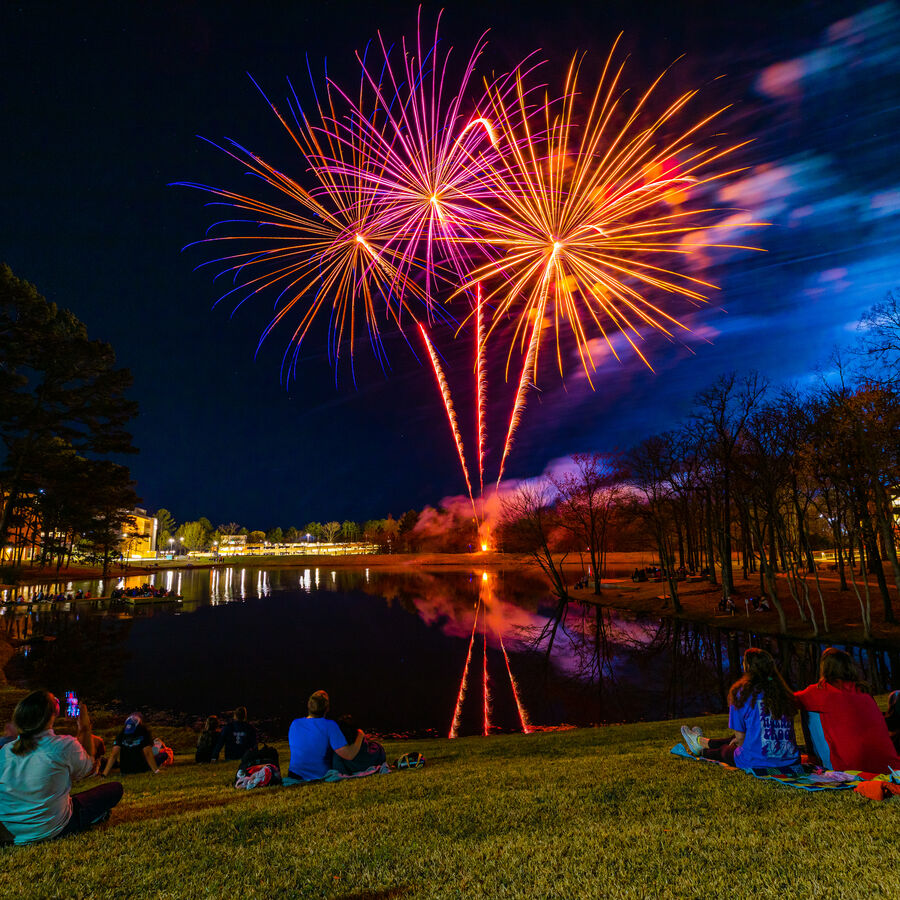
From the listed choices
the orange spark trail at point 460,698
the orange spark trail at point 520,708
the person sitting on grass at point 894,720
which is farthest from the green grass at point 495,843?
the orange spark trail at point 460,698

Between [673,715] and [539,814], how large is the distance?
13.7 m

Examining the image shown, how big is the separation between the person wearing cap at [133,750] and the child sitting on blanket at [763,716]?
10.1 m

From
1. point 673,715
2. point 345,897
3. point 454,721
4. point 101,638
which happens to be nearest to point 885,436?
point 673,715

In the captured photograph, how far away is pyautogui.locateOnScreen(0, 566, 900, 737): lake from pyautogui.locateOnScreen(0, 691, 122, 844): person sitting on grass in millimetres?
12541

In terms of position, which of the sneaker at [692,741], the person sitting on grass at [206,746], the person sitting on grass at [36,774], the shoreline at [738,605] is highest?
the person sitting on grass at [36,774]

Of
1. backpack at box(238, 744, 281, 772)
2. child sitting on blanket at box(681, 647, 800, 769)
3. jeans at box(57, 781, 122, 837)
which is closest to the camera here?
jeans at box(57, 781, 122, 837)

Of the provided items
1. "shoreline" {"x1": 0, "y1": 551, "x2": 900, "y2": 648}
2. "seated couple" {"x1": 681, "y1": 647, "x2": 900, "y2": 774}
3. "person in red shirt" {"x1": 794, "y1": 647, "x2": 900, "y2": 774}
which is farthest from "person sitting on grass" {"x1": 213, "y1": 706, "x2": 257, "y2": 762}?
"shoreline" {"x1": 0, "y1": 551, "x2": 900, "y2": 648}

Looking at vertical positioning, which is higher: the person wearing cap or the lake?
the person wearing cap

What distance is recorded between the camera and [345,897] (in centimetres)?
403

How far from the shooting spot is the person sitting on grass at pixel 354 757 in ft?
26.8

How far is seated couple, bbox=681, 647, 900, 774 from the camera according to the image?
238 inches

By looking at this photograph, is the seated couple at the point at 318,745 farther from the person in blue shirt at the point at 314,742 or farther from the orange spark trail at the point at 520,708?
the orange spark trail at the point at 520,708

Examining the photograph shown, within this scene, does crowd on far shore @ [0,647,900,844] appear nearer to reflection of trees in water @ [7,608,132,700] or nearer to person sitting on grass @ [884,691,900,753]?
person sitting on grass @ [884,691,900,753]

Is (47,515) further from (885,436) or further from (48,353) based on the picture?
→ (885,436)
